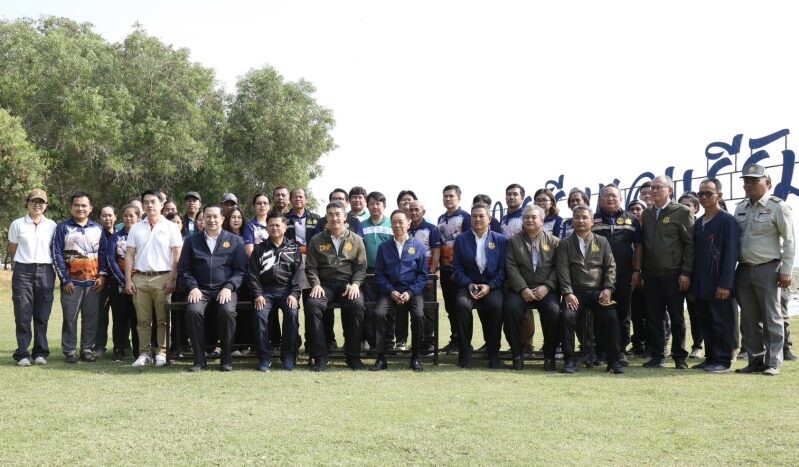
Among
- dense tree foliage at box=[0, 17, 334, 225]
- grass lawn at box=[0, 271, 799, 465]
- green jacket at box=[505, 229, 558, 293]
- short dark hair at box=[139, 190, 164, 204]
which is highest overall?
dense tree foliage at box=[0, 17, 334, 225]

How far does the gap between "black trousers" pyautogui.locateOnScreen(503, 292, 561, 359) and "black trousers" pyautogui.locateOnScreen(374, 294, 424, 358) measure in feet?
2.91

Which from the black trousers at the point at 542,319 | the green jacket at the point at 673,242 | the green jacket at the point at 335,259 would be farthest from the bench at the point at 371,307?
the green jacket at the point at 673,242

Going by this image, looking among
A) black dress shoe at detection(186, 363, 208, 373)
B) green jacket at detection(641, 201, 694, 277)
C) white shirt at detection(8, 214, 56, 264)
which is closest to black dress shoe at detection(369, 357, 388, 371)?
black dress shoe at detection(186, 363, 208, 373)

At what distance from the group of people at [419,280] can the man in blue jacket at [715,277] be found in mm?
14

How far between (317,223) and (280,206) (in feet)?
1.68

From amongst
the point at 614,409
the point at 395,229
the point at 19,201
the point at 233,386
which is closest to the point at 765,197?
the point at 614,409

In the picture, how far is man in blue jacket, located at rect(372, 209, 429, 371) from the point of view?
7.13 m

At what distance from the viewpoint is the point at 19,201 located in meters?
21.0

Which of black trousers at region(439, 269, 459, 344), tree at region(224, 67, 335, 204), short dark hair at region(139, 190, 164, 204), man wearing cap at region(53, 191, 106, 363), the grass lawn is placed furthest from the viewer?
tree at region(224, 67, 335, 204)

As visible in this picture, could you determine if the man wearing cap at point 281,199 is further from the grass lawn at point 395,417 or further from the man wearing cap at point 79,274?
the grass lawn at point 395,417

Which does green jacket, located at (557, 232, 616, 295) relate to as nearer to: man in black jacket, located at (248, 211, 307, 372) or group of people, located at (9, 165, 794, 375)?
group of people, located at (9, 165, 794, 375)

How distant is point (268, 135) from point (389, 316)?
71.2ft

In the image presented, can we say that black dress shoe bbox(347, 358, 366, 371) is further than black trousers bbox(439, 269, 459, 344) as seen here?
No

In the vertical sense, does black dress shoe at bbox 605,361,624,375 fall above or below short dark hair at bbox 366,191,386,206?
below
